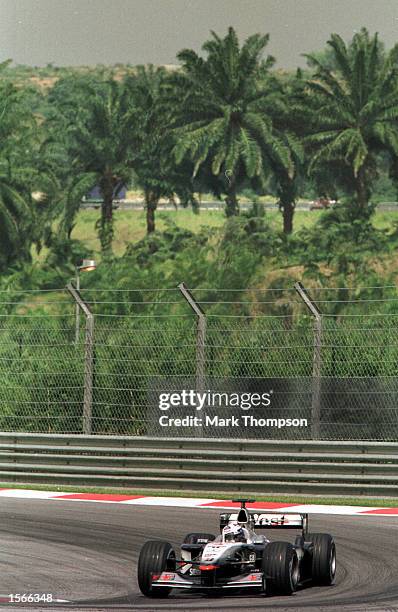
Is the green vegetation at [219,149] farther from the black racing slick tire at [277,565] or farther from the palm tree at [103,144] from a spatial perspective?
the black racing slick tire at [277,565]

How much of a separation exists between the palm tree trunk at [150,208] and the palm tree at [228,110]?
119 inches

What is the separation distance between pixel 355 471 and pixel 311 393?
3.70 feet

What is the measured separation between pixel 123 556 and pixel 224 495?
5.55 metres

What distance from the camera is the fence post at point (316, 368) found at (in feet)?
51.3

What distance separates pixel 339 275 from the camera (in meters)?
55.6

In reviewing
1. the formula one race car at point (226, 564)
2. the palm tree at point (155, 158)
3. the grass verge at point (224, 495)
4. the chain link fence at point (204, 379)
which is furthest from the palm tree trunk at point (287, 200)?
the formula one race car at point (226, 564)

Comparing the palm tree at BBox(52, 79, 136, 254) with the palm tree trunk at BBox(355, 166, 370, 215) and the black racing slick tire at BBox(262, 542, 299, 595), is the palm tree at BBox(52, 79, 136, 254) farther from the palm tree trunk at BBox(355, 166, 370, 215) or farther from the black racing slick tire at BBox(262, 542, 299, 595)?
the black racing slick tire at BBox(262, 542, 299, 595)

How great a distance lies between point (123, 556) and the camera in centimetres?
1062

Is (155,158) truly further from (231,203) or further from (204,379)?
(204,379)

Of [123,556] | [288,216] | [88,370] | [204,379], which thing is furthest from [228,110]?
[123,556]

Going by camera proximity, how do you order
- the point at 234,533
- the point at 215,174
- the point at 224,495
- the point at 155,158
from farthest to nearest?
the point at 155,158, the point at 215,174, the point at 224,495, the point at 234,533

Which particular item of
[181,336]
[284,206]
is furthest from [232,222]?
[181,336]

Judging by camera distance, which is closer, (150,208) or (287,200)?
(287,200)

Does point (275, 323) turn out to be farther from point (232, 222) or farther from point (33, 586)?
point (232, 222)
